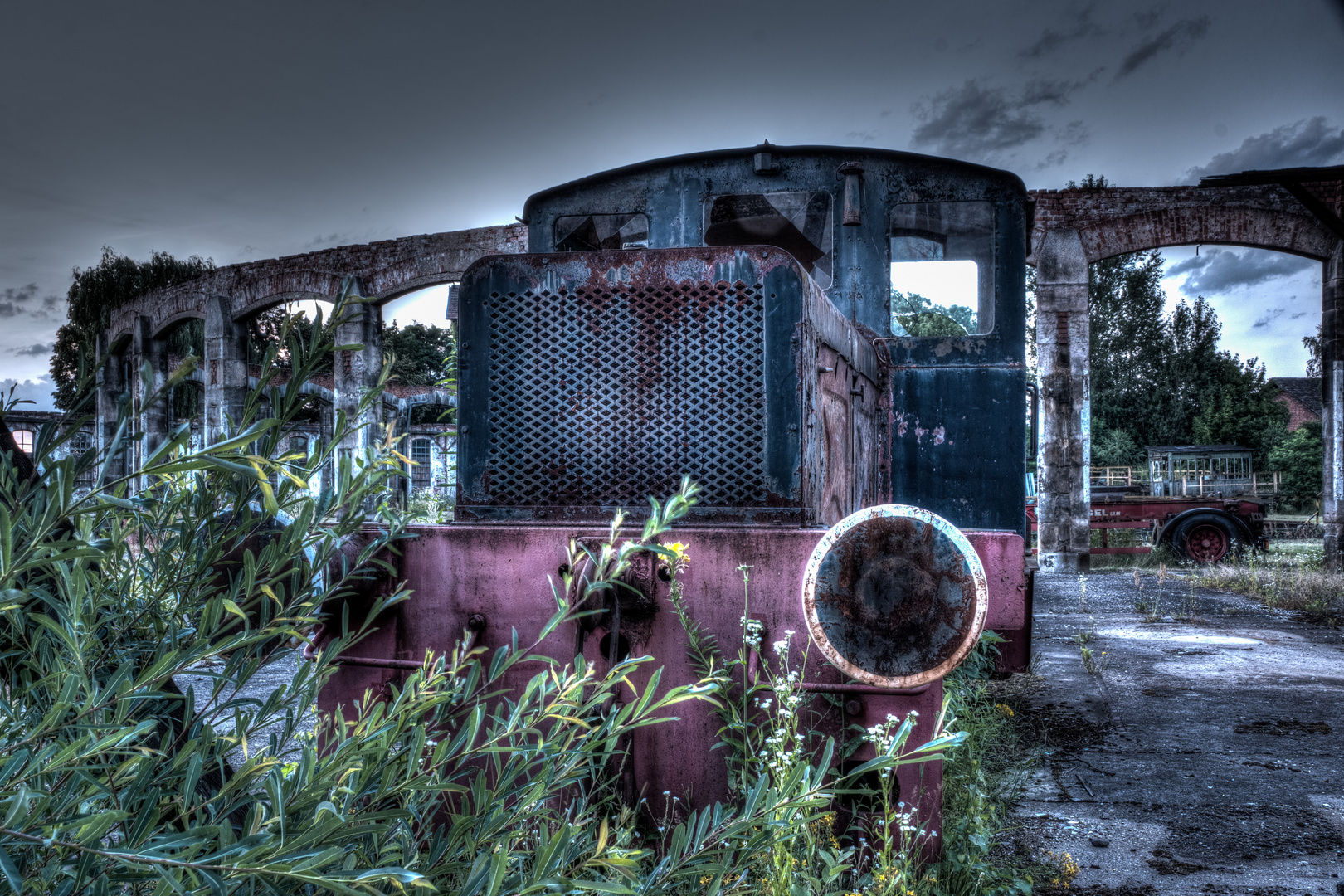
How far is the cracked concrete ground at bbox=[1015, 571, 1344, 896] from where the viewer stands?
2.26 m

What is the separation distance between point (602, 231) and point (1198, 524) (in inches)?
472

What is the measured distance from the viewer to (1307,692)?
13.4 feet

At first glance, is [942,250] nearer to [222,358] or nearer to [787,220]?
[787,220]

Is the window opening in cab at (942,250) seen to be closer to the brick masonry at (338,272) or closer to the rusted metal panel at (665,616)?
the rusted metal panel at (665,616)

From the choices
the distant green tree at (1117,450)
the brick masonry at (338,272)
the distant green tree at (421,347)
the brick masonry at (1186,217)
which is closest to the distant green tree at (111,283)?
the distant green tree at (421,347)

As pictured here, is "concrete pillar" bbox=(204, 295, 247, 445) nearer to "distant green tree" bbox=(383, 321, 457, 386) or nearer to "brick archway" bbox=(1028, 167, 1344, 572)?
"brick archway" bbox=(1028, 167, 1344, 572)

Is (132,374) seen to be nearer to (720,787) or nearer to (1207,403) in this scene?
(720,787)

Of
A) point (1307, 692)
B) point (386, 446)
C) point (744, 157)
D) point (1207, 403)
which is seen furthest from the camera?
point (1207, 403)

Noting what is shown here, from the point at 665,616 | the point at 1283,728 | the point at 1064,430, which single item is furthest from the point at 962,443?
the point at 1064,430

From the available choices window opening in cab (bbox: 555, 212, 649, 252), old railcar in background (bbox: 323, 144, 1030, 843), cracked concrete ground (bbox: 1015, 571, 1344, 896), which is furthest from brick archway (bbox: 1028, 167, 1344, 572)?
old railcar in background (bbox: 323, 144, 1030, 843)

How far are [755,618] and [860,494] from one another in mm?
1411

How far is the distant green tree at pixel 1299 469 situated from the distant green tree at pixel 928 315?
28.4 metres

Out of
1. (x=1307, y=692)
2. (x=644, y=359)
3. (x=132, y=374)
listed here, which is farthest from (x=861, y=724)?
(x=132, y=374)

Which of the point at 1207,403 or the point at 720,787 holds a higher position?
the point at 1207,403
